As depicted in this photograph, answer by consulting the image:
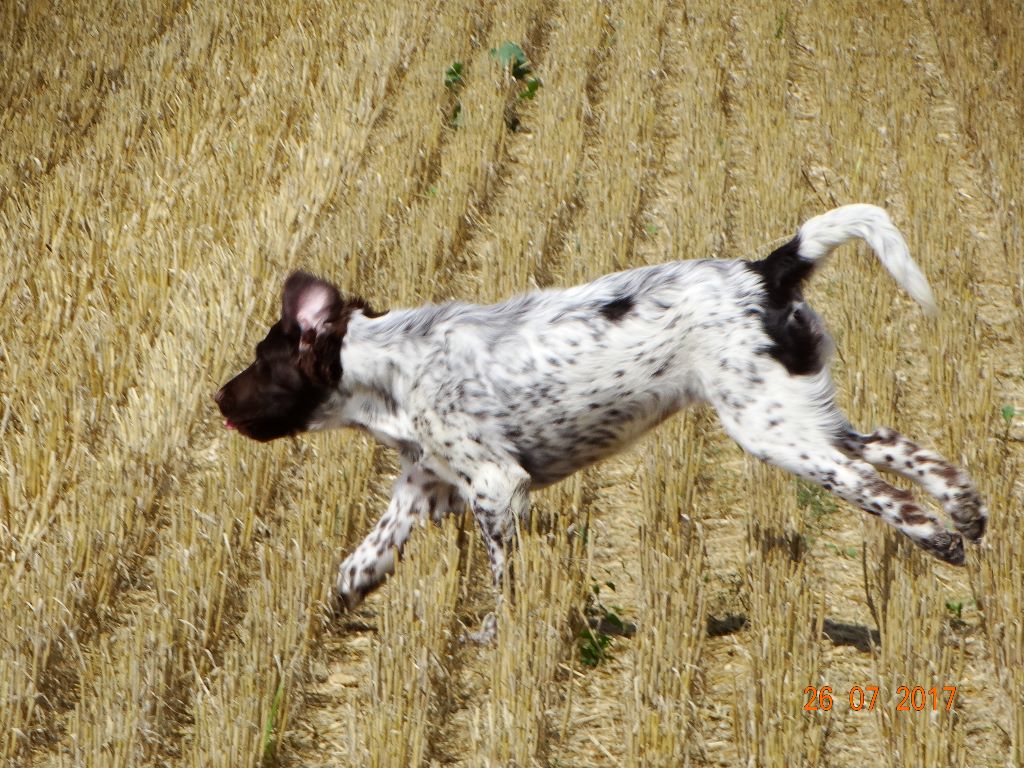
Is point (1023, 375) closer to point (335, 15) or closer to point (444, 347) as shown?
point (444, 347)

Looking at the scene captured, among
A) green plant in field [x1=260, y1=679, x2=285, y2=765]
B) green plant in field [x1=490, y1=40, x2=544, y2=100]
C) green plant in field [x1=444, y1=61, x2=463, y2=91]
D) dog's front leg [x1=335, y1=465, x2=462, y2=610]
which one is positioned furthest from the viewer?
green plant in field [x1=490, y1=40, x2=544, y2=100]

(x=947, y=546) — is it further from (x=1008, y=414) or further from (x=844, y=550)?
(x=1008, y=414)

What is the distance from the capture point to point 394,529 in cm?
462

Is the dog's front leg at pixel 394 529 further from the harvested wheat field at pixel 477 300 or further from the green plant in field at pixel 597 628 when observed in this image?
the green plant in field at pixel 597 628

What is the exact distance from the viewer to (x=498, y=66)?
958cm

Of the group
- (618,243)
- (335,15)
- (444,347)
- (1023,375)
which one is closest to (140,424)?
(444,347)

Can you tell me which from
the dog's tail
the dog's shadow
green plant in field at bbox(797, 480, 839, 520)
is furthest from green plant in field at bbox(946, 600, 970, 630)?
the dog's tail

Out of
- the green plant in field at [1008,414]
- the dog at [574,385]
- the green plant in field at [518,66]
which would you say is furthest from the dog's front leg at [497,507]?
the green plant in field at [518,66]

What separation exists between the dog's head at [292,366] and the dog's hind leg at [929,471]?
1771 millimetres

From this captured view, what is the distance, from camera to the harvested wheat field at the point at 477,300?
389cm

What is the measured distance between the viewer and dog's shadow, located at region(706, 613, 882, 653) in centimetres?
443

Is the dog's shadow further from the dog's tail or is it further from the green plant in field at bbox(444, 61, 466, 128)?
the green plant in field at bbox(444, 61, 466, 128)

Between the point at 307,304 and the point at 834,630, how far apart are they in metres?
2.12

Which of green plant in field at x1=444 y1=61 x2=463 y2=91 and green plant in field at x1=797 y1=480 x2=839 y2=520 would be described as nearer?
green plant in field at x1=797 y1=480 x2=839 y2=520
